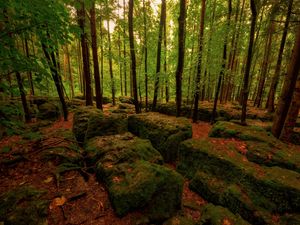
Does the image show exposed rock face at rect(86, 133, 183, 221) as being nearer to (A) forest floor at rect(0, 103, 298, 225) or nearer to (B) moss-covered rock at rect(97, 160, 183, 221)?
(B) moss-covered rock at rect(97, 160, 183, 221)

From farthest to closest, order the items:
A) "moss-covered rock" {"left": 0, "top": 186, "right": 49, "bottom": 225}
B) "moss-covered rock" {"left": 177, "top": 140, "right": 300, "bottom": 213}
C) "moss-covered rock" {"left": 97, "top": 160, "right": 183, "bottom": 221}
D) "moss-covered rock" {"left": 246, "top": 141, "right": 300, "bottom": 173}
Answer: "moss-covered rock" {"left": 246, "top": 141, "right": 300, "bottom": 173}, "moss-covered rock" {"left": 177, "top": 140, "right": 300, "bottom": 213}, "moss-covered rock" {"left": 97, "top": 160, "right": 183, "bottom": 221}, "moss-covered rock" {"left": 0, "top": 186, "right": 49, "bottom": 225}

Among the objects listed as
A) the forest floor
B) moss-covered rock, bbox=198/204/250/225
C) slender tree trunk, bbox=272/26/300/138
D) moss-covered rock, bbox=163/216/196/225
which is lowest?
moss-covered rock, bbox=163/216/196/225

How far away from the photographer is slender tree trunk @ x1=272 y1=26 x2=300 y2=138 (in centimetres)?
556

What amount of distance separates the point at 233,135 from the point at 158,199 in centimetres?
459

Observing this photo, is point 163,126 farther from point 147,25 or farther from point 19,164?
point 147,25

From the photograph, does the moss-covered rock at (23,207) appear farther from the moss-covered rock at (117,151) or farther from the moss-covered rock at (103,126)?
the moss-covered rock at (103,126)

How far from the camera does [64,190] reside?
3424mm

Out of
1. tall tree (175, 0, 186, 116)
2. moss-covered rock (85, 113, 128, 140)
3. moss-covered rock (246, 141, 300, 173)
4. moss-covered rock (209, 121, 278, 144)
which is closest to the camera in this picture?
moss-covered rock (246, 141, 300, 173)

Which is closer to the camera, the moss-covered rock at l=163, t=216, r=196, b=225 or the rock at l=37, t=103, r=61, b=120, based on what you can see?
the moss-covered rock at l=163, t=216, r=196, b=225

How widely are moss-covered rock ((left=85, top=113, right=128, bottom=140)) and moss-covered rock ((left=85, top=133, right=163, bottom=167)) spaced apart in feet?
1.62

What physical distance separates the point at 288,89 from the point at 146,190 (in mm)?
6797

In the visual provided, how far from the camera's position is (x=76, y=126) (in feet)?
20.7

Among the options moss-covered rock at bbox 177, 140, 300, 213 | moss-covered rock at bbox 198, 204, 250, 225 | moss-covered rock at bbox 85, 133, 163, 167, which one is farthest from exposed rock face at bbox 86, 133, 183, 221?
moss-covered rock at bbox 177, 140, 300, 213

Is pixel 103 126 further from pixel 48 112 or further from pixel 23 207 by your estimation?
pixel 48 112
